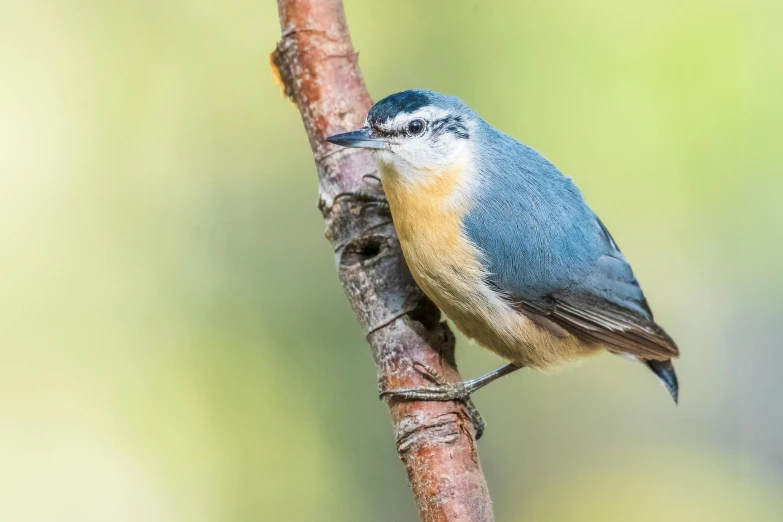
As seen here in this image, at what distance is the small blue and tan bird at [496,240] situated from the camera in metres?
2.00

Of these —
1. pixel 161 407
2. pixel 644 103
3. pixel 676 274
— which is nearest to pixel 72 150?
pixel 161 407

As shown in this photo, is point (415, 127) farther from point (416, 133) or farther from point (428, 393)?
point (428, 393)

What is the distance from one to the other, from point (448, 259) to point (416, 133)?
1.24 feet

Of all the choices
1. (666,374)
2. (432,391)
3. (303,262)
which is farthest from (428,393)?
(303,262)

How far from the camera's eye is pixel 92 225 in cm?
303

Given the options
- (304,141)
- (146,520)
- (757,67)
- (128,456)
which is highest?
(304,141)

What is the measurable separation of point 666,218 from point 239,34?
213 centimetres

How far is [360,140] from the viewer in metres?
1.95

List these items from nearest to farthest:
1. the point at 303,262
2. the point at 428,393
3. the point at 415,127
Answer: the point at 428,393
the point at 415,127
the point at 303,262

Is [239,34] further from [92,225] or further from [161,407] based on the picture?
[161,407]

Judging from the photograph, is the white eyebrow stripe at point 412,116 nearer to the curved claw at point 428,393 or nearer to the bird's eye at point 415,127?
the bird's eye at point 415,127

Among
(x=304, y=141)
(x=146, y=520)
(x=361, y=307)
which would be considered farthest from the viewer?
(x=304, y=141)

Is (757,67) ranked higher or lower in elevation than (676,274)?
higher

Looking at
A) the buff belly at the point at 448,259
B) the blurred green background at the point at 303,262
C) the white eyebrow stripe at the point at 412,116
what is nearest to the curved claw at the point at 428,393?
the buff belly at the point at 448,259
